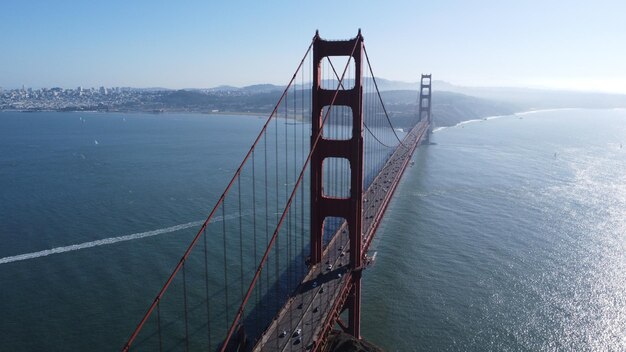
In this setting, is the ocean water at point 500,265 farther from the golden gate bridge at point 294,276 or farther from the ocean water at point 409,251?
the golden gate bridge at point 294,276

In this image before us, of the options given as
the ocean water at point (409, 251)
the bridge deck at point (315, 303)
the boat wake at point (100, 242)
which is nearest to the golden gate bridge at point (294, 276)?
the bridge deck at point (315, 303)

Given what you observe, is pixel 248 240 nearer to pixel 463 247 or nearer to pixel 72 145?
pixel 463 247

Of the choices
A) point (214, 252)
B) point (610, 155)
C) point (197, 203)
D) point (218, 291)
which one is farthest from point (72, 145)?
point (610, 155)

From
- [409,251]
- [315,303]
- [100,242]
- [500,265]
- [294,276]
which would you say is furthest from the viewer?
[100,242]

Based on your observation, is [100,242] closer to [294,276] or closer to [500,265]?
[294,276]

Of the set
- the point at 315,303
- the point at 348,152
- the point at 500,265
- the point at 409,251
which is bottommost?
the point at 500,265

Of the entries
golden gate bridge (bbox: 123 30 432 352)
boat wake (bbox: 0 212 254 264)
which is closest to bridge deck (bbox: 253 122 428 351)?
golden gate bridge (bbox: 123 30 432 352)

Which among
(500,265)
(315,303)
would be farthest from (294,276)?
(500,265)

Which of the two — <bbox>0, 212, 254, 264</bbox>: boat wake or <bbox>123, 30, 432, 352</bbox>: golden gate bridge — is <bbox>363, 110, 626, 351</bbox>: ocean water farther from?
<bbox>0, 212, 254, 264</bbox>: boat wake
